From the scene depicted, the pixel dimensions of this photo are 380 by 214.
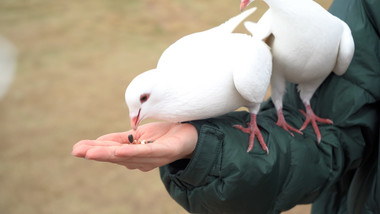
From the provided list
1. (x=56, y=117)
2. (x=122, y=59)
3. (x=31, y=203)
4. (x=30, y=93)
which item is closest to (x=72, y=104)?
(x=56, y=117)

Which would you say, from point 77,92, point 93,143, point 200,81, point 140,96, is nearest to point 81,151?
point 93,143

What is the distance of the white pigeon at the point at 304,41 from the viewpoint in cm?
90

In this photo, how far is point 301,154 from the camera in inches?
37.1

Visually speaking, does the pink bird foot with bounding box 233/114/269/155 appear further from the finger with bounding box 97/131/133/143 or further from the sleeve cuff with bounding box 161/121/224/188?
the finger with bounding box 97/131/133/143

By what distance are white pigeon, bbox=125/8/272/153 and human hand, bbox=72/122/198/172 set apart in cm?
4

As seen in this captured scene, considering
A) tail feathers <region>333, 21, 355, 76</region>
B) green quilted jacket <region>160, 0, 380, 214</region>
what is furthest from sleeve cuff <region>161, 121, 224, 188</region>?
tail feathers <region>333, 21, 355, 76</region>

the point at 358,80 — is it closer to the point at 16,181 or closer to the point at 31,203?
the point at 31,203

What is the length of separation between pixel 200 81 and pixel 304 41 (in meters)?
0.28

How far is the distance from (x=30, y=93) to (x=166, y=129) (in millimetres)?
2340

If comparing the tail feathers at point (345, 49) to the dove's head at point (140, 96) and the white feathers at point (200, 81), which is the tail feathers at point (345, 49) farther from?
the dove's head at point (140, 96)

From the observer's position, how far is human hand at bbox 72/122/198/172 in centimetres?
68

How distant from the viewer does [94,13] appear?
379cm

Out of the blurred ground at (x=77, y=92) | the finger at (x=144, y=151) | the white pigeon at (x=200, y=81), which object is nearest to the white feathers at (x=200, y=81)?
the white pigeon at (x=200, y=81)

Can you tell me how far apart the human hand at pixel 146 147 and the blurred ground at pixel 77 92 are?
1.38 meters
